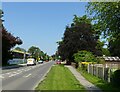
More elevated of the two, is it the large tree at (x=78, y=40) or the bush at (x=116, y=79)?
the large tree at (x=78, y=40)

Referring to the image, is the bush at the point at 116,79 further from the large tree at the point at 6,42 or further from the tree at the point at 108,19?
the large tree at the point at 6,42

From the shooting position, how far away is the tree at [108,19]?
18.7 metres

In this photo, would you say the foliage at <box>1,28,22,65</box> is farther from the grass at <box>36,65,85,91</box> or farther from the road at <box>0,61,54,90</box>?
the grass at <box>36,65,85,91</box>

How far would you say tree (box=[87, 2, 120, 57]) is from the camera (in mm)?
18672

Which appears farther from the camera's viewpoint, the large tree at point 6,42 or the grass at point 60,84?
the large tree at point 6,42

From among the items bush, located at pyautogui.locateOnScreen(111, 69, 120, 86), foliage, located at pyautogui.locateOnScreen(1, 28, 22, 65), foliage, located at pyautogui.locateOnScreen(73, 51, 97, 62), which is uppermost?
foliage, located at pyautogui.locateOnScreen(1, 28, 22, 65)

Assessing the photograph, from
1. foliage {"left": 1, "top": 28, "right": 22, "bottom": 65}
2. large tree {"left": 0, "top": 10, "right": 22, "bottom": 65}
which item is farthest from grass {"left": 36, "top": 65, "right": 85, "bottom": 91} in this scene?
foliage {"left": 1, "top": 28, "right": 22, "bottom": 65}

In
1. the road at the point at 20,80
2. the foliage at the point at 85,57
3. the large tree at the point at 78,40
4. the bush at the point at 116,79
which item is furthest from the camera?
the large tree at the point at 78,40

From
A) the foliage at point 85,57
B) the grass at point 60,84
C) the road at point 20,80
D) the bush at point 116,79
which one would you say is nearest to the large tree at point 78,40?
the foliage at point 85,57

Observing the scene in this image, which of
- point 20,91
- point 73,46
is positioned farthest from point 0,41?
point 20,91

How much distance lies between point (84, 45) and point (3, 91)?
6241 centimetres

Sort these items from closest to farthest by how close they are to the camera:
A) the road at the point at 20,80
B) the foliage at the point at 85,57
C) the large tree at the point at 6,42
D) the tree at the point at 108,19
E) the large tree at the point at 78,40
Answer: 1. the tree at the point at 108,19
2. the road at the point at 20,80
3. the foliage at the point at 85,57
4. the large tree at the point at 6,42
5. the large tree at the point at 78,40

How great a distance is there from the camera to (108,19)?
19.1m

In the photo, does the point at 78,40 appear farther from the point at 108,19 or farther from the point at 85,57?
the point at 108,19
